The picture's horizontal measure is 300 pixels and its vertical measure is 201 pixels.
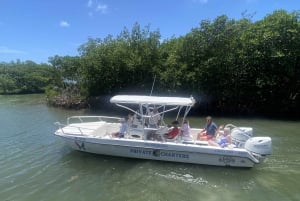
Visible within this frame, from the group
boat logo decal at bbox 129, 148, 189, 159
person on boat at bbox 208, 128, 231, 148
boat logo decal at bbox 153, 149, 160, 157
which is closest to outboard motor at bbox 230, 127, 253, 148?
person on boat at bbox 208, 128, 231, 148

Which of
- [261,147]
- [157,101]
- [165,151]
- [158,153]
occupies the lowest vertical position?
[158,153]

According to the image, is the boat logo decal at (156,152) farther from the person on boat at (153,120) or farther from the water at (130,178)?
the person on boat at (153,120)

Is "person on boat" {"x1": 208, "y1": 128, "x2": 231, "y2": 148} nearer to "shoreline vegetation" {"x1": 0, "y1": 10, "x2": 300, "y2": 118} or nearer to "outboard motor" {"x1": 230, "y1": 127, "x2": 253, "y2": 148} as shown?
"outboard motor" {"x1": 230, "y1": 127, "x2": 253, "y2": 148}

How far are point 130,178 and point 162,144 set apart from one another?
2.34 metres

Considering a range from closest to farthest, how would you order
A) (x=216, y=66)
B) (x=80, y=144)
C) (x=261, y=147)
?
(x=261, y=147) → (x=80, y=144) → (x=216, y=66)

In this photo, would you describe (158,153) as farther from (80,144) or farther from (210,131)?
(80,144)

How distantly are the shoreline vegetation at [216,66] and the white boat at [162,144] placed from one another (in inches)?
592

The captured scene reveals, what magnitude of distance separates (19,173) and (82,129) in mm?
3892

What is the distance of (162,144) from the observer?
1489 cm

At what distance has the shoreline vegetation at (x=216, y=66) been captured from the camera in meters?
29.2

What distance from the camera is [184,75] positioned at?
30797 mm

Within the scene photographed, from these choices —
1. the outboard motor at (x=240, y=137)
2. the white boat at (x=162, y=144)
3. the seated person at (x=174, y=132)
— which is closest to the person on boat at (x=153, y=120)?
the white boat at (x=162, y=144)

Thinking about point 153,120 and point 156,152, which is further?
point 153,120

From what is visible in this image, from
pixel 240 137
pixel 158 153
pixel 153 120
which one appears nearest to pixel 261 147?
pixel 240 137
